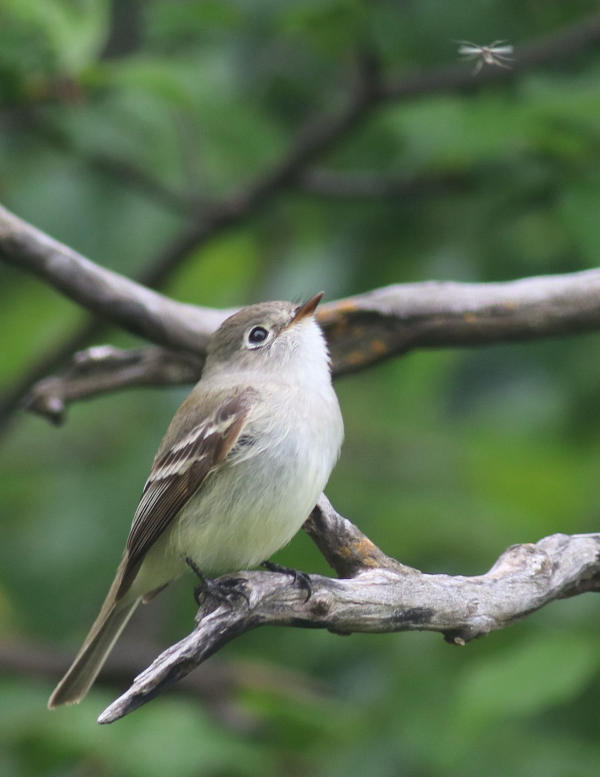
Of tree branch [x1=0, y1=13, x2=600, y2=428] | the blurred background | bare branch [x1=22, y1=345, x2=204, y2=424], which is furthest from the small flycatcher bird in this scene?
tree branch [x1=0, y1=13, x2=600, y2=428]

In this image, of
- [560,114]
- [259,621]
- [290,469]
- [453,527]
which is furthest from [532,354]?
[259,621]

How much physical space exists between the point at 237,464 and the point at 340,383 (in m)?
4.21

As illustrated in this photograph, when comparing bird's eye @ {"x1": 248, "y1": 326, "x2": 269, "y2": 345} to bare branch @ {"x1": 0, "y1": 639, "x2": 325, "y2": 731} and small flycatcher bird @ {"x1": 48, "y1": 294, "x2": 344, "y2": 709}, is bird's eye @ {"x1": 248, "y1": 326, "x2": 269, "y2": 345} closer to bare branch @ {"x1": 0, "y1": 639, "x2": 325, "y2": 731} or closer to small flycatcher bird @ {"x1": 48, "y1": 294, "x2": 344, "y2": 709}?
small flycatcher bird @ {"x1": 48, "y1": 294, "x2": 344, "y2": 709}

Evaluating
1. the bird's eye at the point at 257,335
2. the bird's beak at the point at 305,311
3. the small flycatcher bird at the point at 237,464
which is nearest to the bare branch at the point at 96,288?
the small flycatcher bird at the point at 237,464

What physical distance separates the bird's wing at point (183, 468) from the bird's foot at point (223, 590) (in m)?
0.29

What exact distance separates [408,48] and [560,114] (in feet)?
2.86

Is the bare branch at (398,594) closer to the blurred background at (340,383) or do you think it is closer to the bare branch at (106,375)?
the blurred background at (340,383)

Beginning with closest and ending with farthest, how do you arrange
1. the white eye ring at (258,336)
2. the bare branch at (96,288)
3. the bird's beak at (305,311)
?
the bare branch at (96,288)
the bird's beak at (305,311)
the white eye ring at (258,336)

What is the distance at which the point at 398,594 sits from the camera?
3.90 meters

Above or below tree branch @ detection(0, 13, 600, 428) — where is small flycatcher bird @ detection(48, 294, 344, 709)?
below

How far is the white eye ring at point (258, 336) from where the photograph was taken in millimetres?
5160

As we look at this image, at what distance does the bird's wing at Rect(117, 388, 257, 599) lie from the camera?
4.58 meters

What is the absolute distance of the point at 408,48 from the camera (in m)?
5.77

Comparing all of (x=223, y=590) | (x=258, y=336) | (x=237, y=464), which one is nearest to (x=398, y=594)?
(x=223, y=590)
